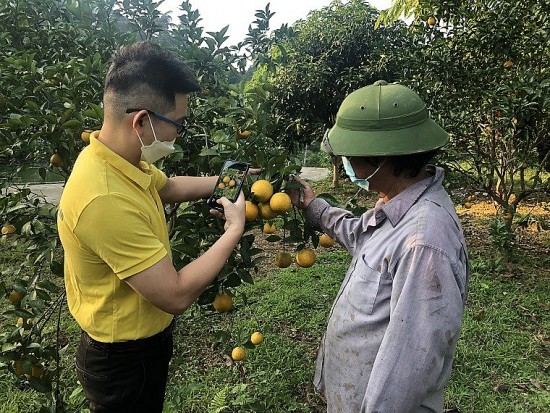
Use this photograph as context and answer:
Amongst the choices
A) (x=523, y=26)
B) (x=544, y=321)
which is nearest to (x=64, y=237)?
Answer: (x=544, y=321)

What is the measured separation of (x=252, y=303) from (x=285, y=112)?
14.8 feet

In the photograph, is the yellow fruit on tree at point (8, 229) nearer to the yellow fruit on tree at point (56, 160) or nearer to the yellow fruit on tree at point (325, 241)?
the yellow fruit on tree at point (56, 160)

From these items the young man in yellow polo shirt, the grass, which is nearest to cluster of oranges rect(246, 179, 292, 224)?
the young man in yellow polo shirt

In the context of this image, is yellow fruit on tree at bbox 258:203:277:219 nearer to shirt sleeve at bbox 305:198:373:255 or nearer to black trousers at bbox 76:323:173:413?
shirt sleeve at bbox 305:198:373:255

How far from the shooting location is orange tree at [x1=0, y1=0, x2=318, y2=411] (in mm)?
1812

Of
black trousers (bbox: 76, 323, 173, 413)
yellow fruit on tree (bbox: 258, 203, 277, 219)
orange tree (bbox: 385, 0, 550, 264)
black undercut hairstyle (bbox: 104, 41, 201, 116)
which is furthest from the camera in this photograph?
orange tree (bbox: 385, 0, 550, 264)

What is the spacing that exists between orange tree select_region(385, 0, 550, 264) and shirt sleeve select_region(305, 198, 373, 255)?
2.69 metres

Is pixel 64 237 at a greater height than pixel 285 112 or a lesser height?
greater

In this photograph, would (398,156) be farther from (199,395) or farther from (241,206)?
(199,395)

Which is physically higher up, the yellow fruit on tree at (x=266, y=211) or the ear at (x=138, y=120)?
the ear at (x=138, y=120)

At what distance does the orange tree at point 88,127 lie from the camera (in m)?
1.81

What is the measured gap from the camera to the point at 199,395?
2857mm

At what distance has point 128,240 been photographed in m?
1.23

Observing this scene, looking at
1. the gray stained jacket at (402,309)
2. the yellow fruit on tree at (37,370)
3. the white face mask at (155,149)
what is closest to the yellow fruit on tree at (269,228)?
the gray stained jacket at (402,309)
